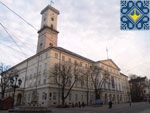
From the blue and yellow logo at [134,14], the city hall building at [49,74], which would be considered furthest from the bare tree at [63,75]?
the blue and yellow logo at [134,14]

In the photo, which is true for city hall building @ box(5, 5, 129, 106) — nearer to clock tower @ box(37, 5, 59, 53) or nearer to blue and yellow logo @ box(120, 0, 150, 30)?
clock tower @ box(37, 5, 59, 53)

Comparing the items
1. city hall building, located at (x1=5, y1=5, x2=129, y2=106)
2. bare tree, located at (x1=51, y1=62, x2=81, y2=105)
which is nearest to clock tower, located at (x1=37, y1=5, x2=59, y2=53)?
city hall building, located at (x1=5, y1=5, x2=129, y2=106)

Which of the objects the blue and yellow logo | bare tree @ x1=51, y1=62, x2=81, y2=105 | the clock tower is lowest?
bare tree @ x1=51, y1=62, x2=81, y2=105

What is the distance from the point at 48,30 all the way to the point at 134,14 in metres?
46.2

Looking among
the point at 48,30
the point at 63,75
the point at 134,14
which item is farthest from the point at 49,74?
the point at 134,14

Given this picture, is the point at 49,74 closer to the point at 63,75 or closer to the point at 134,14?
the point at 63,75

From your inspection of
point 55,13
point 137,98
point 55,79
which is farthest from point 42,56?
point 137,98

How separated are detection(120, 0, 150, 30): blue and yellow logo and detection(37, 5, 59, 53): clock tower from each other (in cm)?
4298

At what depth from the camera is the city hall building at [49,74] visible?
141 feet

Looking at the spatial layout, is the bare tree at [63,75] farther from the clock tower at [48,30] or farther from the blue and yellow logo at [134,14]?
the blue and yellow logo at [134,14]

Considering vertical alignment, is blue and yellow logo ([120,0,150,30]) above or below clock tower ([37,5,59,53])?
below

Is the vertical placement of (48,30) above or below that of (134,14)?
above

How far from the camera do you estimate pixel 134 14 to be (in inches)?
539

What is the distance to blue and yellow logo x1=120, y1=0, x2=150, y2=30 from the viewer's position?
42.9ft
